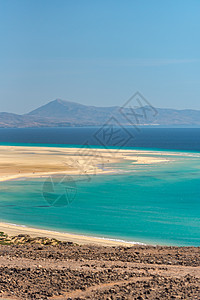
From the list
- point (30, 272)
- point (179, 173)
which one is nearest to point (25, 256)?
point (30, 272)

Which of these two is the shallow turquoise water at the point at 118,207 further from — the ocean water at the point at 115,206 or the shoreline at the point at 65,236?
the shoreline at the point at 65,236

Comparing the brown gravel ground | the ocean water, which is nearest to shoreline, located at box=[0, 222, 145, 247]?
the ocean water

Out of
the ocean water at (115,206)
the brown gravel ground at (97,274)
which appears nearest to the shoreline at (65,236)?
the ocean water at (115,206)

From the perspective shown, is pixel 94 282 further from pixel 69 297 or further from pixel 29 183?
pixel 29 183

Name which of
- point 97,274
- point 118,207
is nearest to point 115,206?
point 118,207

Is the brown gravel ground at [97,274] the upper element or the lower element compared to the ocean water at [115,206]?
upper

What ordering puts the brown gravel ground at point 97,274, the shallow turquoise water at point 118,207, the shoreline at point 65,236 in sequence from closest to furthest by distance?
the brown gravel ground at point 97,274
the shoreline at point 65,236
the shallow turquoise water at point 118,207

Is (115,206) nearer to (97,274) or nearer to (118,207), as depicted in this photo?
(118,207)

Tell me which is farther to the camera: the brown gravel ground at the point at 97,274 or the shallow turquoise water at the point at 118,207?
the shallow turquoise water at the point at 118,207
